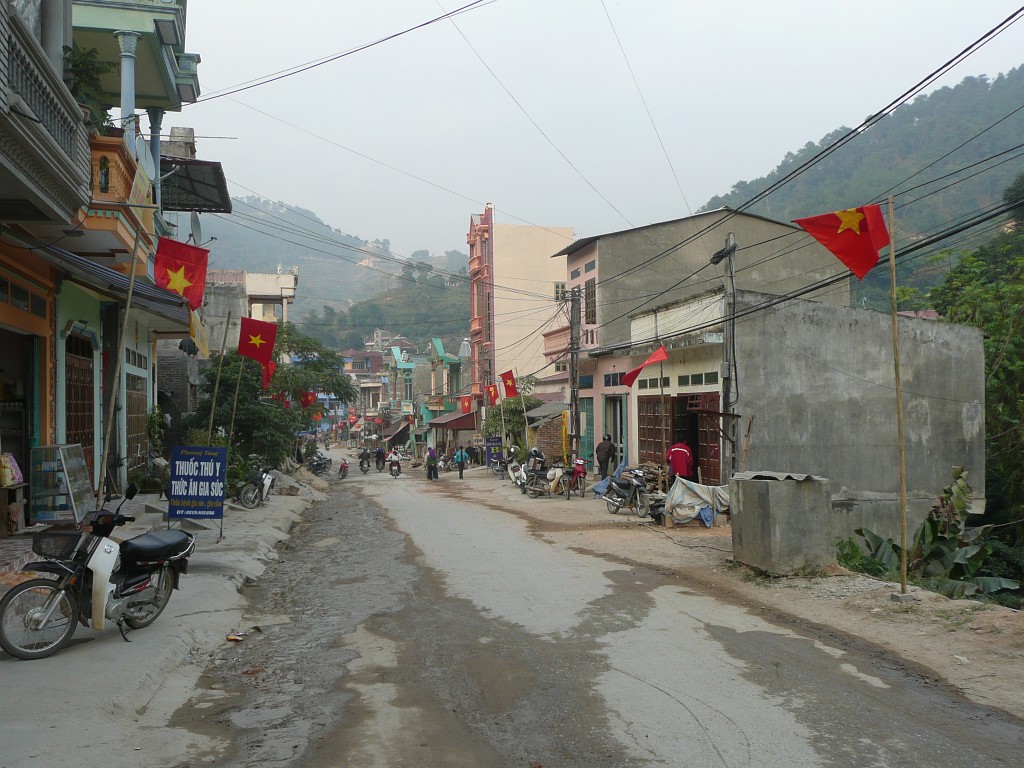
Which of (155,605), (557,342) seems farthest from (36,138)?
(557,342)

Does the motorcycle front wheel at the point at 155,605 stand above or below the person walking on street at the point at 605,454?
below

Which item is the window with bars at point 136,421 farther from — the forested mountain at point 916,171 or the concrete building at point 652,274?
the forested mountain at point 916,171

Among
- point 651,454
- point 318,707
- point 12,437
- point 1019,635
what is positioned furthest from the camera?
point 651,454

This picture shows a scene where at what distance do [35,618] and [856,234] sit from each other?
952cm

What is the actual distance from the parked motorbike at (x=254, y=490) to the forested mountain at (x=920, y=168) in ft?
119

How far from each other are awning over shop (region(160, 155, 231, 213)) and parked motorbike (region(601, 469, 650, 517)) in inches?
516

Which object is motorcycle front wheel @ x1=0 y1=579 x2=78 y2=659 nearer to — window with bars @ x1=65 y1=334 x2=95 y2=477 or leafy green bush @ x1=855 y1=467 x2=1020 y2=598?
window with bars @ x1=65 y1=334 x2=95 y2=477

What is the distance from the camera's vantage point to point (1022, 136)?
194 feet

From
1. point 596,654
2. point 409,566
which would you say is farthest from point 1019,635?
point 409,566

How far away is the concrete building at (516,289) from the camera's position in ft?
174

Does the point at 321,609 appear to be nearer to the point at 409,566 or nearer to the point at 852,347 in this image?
the point at 409,566

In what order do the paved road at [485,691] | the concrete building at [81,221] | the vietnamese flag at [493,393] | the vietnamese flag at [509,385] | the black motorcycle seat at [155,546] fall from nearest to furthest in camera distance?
the paved road at [485,691] < the black motorcycle seat at [155,546] < the concrete building at [81,221] < the vietnamese flag at [509,385] < the vietnamese flag at [493,393]

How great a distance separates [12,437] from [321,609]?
19.4ft

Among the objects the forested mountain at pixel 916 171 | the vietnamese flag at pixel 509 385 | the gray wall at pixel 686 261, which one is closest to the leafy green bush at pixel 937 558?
the gray wall at pixel 686 261
